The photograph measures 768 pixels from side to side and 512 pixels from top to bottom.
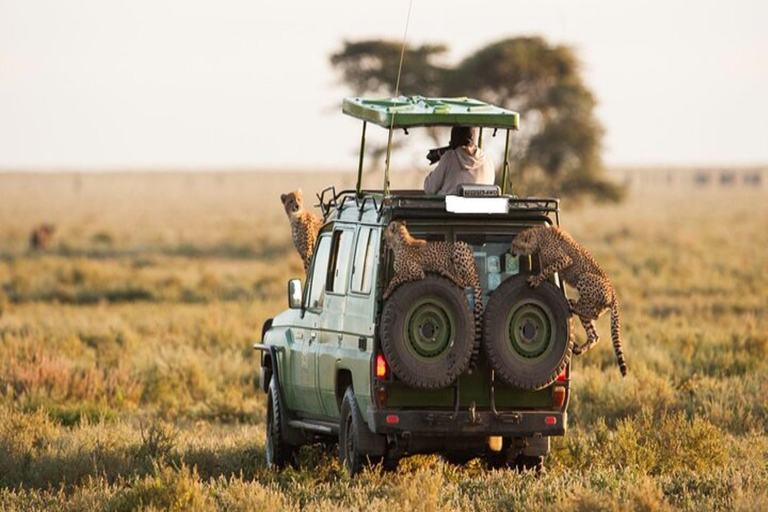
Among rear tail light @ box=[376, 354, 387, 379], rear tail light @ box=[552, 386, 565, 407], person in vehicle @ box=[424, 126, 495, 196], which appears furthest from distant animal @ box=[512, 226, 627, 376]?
person in vehicle @ box=[424, 126, 495, 196]

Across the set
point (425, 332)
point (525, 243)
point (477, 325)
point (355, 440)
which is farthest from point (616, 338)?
point (355, 440)

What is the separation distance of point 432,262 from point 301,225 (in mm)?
3657

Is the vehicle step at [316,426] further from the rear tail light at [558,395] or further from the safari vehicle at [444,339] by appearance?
the rear tail light at [558,395]

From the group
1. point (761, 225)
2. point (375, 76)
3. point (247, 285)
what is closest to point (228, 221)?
point (761, 225)

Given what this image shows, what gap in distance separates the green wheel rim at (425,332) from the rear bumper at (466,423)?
1.51ft

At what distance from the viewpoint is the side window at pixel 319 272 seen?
12.6 m

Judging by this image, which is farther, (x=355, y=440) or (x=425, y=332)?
(x=355, y=440)

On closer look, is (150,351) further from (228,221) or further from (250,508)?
(228,221)

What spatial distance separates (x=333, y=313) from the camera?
1214cm

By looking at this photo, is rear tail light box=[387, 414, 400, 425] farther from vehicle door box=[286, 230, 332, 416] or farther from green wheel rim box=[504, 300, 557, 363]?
vehicle door box=[286, 230, 332, 416]

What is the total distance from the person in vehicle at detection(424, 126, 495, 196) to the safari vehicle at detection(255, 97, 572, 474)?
36 cm

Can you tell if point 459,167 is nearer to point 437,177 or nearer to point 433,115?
point 437,177

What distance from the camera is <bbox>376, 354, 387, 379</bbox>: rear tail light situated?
1103 centimetres

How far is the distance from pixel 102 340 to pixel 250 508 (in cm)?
1397
